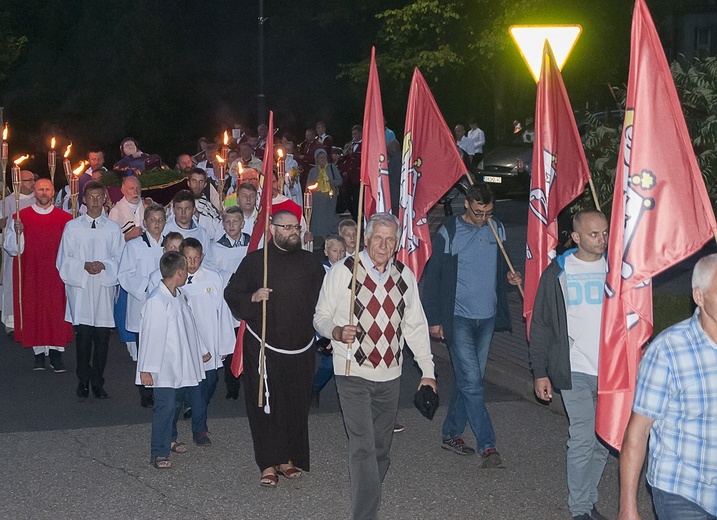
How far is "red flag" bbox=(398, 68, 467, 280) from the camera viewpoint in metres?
8.74

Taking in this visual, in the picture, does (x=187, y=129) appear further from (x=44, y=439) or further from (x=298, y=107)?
(x=44, y=439)

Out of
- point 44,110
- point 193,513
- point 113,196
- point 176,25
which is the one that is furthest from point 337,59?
point 193,513

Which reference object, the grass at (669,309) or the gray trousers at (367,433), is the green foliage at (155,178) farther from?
the gray trousers at (367,433)

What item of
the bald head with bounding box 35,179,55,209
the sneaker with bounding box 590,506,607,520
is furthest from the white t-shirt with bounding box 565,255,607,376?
the bald head with bounding box 35,179,55,209

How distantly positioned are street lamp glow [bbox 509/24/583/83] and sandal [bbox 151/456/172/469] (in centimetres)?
483

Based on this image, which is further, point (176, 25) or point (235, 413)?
point (176, 25)

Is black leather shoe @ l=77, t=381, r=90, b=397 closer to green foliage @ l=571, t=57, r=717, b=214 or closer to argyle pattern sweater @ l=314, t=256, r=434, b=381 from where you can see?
argyle pattern sweater @ l=314, t=256, r=434, b=381

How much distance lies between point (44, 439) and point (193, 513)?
6.96ft

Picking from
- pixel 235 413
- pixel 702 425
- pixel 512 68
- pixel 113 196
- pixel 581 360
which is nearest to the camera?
pixel 702 425

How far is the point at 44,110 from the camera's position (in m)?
35.3

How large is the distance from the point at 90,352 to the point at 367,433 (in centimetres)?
443

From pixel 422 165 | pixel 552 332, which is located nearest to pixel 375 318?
pixel 552 332

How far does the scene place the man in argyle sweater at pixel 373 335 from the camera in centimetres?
651

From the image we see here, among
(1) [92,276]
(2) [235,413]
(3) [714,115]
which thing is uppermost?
(3) [714,115]
